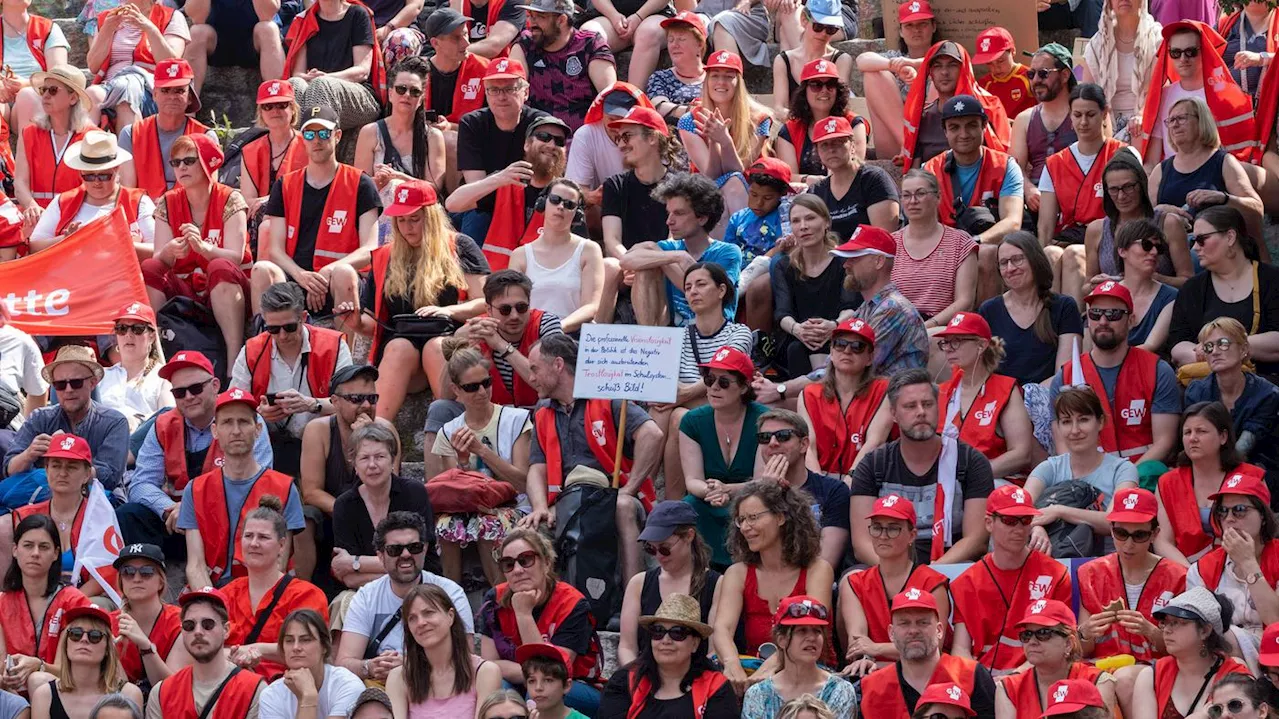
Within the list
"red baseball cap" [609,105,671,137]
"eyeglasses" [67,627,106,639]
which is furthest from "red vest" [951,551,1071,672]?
"red baseball cap" [609,105,671,137]

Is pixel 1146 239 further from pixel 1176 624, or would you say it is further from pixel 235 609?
pixel 235 609

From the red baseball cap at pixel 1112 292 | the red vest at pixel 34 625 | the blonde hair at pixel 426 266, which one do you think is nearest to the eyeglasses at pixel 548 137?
the blonde hair at pixel 426 266

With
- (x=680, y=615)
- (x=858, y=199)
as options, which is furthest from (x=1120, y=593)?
(x=858, y=199)

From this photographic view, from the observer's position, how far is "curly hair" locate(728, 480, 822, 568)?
10.7 meters

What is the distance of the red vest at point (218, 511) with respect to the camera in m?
11.8

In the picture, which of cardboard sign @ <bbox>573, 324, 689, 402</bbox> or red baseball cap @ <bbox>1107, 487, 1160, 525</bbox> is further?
cardboard sign @ <bbox>573, 324, 689, 402</bbox>

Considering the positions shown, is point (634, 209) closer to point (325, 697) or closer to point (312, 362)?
point (312, 362)

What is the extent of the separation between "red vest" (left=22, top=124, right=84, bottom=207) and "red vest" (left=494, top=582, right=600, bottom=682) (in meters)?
5.94

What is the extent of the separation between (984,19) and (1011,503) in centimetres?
603

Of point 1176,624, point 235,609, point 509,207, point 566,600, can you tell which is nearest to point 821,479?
point 566,600

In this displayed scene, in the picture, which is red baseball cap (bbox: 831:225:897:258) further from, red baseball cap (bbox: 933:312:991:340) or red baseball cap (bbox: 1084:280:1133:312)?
red baseball cap (bbox: 1084:280:1133:312)

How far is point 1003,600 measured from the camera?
10477 millimetres

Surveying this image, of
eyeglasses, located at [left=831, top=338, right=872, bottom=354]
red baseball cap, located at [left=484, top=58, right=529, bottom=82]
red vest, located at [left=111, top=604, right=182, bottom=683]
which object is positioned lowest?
red vest, located at [left=111, top=604, right=182, bottom=683]

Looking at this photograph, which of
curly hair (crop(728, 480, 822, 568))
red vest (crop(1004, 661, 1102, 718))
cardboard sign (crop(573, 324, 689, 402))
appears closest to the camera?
red vest (crop(1004, 661, 1102, 718))
